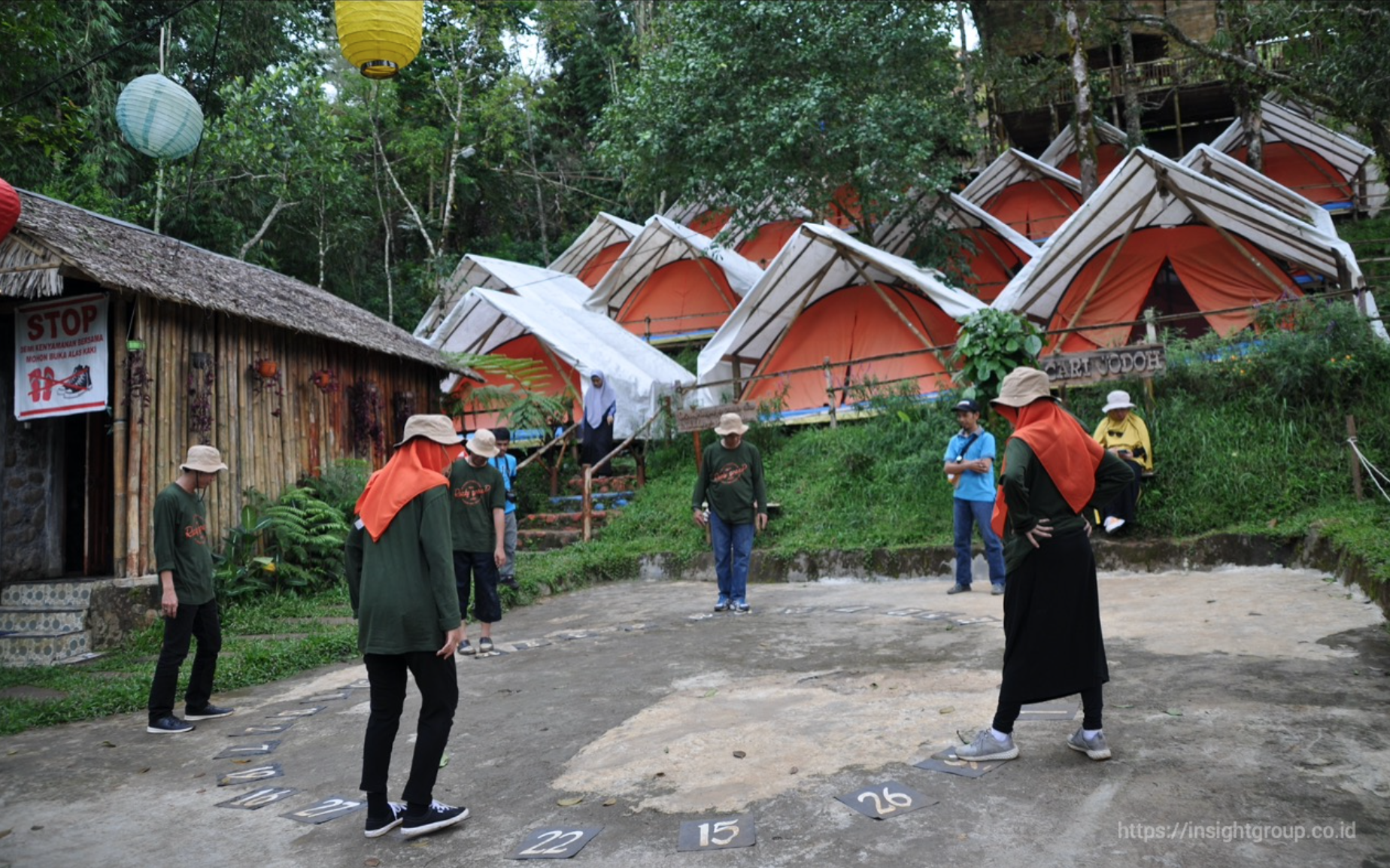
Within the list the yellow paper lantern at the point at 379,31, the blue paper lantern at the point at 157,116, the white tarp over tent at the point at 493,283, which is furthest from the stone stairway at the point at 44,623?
the white tarp over tent at the point at 493,283

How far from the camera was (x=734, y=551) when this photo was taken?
9117 mm

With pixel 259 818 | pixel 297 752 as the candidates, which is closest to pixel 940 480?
pixel 297 752

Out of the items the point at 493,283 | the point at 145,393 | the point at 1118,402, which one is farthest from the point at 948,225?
the point at 145,393

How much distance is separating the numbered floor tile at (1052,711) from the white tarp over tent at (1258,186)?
11561 mm

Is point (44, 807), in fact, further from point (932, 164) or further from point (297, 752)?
point (932, 164)

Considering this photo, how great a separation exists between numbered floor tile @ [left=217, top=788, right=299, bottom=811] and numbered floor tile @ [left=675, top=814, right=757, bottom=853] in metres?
2.08

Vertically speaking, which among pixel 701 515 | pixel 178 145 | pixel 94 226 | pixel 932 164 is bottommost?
pixel 701 515

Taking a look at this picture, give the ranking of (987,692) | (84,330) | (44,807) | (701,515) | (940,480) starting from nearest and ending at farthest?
(44,807), (987,692), (701,515), (84,330), (940,480)

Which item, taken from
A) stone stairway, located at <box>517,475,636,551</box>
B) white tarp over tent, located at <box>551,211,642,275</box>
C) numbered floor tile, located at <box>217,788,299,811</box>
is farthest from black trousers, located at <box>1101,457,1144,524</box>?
white tarp over tent, located at <box>551,211,642,275</box>

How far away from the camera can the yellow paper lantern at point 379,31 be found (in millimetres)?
7598

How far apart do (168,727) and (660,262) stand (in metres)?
18.5

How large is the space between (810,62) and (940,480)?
9.66 metres

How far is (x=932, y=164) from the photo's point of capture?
61.2 feet

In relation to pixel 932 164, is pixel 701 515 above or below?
below
